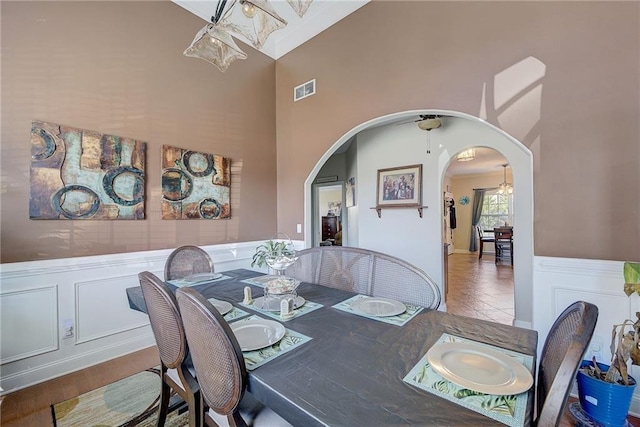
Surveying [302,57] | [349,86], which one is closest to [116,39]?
[302,57]

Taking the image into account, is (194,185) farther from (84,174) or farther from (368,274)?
(368,274)

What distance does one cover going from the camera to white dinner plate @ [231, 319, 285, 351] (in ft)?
3.50

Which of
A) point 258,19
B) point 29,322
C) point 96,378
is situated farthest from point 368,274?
point 29,322

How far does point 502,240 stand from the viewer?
724 centimetres

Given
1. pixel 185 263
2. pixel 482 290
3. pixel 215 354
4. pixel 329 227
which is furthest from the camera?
pixel 329 227

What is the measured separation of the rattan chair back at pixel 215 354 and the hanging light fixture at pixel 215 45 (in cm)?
169

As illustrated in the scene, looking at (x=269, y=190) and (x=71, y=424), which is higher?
(x=269, y=190)

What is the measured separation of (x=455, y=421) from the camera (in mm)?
683

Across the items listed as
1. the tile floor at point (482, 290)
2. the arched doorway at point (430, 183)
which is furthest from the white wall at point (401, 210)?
the tile floor at point (482, 290)

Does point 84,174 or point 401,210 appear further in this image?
point 401,210

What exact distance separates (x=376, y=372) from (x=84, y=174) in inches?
108

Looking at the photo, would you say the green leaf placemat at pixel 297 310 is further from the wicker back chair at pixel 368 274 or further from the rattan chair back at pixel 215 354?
the wicker back chair at pixel 368 274

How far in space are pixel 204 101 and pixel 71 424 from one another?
3025 millimetres

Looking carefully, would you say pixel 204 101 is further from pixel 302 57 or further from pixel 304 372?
pixel 304 372
